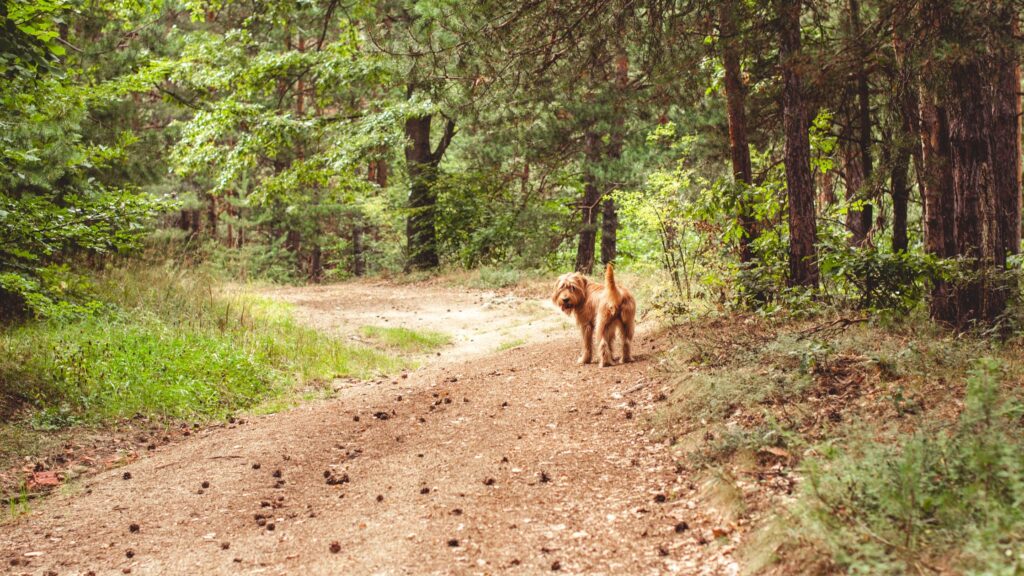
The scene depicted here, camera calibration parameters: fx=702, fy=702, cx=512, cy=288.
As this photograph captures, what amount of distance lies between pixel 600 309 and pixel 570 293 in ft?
2.32

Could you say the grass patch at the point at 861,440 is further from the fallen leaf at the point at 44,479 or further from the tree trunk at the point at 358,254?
the tree trunk at the point at 358,254

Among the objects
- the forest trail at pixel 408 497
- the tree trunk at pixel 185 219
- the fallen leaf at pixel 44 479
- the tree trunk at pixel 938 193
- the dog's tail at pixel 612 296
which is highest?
the tree trunk at pixel 185 219

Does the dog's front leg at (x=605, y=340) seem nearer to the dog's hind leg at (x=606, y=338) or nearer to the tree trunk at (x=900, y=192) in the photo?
the dog's hind leg at (x=606, y=338)

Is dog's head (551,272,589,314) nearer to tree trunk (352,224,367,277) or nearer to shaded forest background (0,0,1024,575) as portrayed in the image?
shaded forest background (0,0,1024,575)

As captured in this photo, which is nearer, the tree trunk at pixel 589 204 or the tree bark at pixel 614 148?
the tree bark at pixel 614 148

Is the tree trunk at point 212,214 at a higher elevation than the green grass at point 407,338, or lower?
higher

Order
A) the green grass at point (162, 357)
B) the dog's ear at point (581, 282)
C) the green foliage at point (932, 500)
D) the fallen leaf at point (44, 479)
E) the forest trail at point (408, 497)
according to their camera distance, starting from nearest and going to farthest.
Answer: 1. the green foliage at point (932, 500)
2. the forest trail at point (408, 497)
3. the fallen leaf at point (44, 479)
4. the green grass at point (162, 357)
5. the dog's ear at point (581, 282)

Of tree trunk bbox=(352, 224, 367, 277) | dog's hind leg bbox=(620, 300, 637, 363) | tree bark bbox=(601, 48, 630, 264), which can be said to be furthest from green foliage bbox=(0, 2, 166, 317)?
tree trunk bbox=(352, 224, 367, 277)

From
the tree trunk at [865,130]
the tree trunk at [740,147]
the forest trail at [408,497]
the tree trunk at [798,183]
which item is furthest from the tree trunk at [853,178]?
the forest trail at [408,497]

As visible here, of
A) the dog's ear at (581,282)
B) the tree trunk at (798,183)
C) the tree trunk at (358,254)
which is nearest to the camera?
the tree trunk at (798,183)

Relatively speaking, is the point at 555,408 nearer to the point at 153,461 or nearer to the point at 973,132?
the point at 153,461

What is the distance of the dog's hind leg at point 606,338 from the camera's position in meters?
8.31

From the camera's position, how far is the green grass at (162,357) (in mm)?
7164

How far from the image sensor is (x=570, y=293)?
895 centimetres
